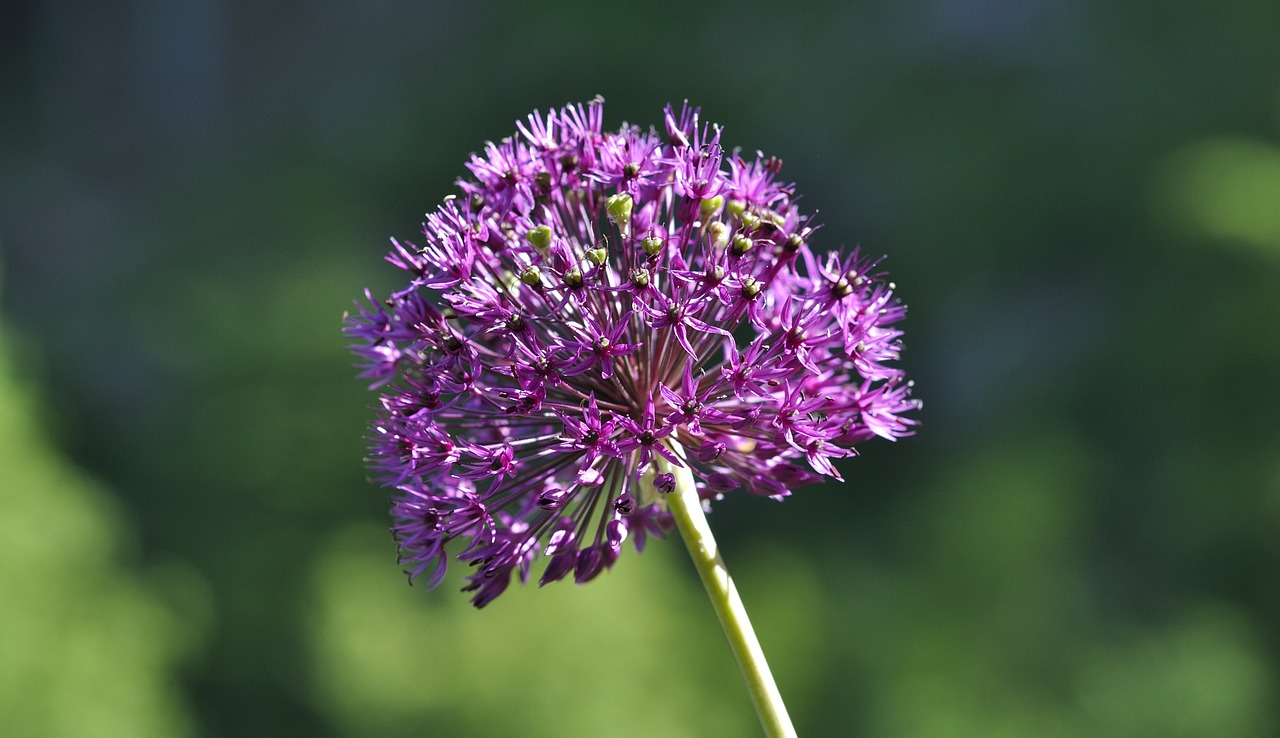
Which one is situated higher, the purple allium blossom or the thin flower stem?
the purple allium blossom

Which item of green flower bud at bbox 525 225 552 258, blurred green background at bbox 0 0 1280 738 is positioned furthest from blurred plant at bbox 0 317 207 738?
green flower bud at bbox 525 225 552 258

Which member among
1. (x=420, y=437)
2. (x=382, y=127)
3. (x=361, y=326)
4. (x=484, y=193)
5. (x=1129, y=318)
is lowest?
(x=420, y=437)

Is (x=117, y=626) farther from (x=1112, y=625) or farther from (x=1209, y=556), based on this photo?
(x=1209, y=556)

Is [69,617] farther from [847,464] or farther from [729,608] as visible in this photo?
[729,608]

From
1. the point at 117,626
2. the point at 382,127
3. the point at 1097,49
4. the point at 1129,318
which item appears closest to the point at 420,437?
the point at 117,626

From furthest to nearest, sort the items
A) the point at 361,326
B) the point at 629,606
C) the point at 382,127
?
the point at 382,127 → the point at 629,606 → the point at 361,326

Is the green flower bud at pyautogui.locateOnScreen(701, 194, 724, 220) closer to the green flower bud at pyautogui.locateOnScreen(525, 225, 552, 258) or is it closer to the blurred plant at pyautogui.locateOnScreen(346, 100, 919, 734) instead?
the blurred plant at pyautogui.locateOnScreen(346, 100, 919, 734)

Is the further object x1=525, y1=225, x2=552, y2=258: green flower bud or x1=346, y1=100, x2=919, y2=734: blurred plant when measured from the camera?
x1=525, y1=225, x2=552, y2=258: green flower bud
